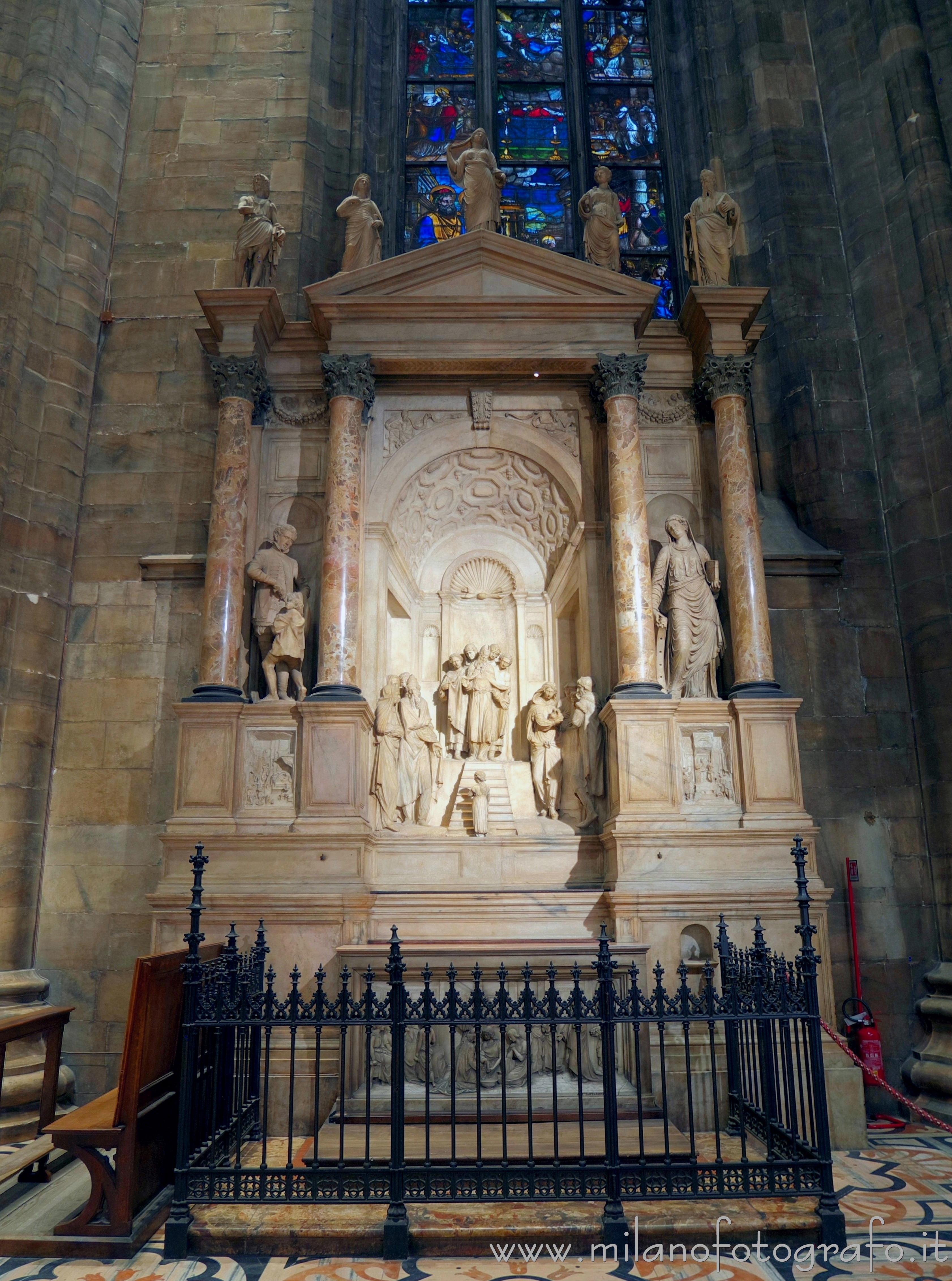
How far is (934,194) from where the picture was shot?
1057cm

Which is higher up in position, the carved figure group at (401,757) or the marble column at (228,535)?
the marble column at (228,535)

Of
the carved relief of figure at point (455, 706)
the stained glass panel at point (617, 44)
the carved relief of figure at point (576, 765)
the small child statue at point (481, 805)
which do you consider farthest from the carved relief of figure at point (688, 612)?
the stained glass panel at point (617, 44)

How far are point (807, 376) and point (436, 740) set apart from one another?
5.81 m

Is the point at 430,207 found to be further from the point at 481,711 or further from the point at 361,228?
the point at 481,711

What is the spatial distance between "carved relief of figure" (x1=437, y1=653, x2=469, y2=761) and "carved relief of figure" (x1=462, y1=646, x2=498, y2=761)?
60 mm

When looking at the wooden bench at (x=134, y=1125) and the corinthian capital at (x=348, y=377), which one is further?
the corinthian capital at (x=348, y=377)

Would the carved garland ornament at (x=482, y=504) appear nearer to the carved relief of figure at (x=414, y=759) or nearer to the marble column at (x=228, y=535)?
the marble column at (x=228, y=535)

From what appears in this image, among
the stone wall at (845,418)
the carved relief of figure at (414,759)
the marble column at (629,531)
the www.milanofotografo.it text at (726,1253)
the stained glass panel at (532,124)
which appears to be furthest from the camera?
the stained glass panel at (532,124)

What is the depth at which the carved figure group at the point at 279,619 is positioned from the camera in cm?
933

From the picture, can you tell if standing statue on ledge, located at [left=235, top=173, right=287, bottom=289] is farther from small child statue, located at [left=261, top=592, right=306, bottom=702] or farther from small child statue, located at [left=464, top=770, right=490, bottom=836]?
small child statue, located at [left=464, top=770, right=490, bottom=836]

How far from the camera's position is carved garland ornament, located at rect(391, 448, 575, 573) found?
35.0 ft

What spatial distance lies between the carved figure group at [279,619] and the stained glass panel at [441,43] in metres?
8.06

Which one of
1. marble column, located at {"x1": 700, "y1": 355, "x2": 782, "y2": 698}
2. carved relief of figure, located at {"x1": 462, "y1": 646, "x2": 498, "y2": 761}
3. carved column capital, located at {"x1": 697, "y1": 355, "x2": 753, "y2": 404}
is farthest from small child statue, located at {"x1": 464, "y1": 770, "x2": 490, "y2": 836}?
carved column capital, located at {"x1": 697, "y1": 355, "x2": 753, "y2": 404}

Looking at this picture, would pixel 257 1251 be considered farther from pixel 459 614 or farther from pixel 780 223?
pixel 780 223
